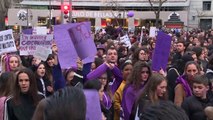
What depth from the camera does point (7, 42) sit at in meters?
9.19

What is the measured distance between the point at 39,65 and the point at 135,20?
187 feet

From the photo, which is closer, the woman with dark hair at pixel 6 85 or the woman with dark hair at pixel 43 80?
the woman with dark hair at pixel 6 85

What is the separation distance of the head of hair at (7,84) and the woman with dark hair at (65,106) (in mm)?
3046

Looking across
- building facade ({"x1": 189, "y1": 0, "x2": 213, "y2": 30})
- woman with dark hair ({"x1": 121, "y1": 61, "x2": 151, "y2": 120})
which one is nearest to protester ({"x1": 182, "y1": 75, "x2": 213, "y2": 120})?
woman with dark hair ({"x1": 121, "y1": 61, "x2": 151, "y2": 120})

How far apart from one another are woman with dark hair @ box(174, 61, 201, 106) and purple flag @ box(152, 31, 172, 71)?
0.55 metres

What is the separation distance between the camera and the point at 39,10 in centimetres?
6594

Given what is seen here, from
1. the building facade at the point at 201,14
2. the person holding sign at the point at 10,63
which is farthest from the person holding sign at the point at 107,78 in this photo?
the building facade at the point at 201,14

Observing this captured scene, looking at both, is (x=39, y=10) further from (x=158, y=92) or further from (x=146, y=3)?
(x=158, y=92)

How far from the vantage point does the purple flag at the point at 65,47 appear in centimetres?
643

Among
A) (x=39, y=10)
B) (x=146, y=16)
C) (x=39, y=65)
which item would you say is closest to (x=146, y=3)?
(x=146, y=16)

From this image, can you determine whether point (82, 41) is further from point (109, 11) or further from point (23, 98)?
point (109, 11)

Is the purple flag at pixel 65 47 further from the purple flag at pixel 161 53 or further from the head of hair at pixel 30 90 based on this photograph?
the purple flag at pixel 161 53

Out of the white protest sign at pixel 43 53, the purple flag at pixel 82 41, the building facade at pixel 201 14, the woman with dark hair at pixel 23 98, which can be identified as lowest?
the woman with dark hair at pixel 23 98

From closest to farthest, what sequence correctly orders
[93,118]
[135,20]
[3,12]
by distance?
[93,118] < [3,12] < [135,20]
